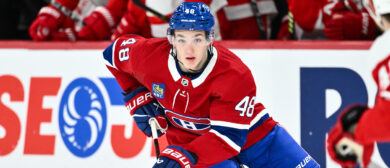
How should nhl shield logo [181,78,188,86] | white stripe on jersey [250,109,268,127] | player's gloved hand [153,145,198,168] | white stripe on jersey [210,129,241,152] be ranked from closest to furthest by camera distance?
player's gloved hand [153,145,198,168]
white stripe on jersey [210,129,241,152]
nhl shield logo [181,78,188,86]
white stripe on jersey [250,109,268,127]

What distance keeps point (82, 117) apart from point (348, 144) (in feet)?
6.74

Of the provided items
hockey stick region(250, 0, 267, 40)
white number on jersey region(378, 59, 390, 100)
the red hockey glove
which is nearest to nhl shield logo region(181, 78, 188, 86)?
white number on jersey region(378, 59, 390, 100)

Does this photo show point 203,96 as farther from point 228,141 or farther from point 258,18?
point 258,18

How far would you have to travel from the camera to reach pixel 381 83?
183 centimetres

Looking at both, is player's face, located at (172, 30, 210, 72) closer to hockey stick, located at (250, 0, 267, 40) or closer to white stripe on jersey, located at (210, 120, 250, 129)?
white stripe on jersey, located at (210, 120, 250, 129)

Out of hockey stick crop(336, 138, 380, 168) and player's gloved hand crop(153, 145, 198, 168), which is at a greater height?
hockey stick crop(336, 138, 380, 168)

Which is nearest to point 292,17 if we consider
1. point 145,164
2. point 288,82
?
point 288,82

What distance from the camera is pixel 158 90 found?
257cm

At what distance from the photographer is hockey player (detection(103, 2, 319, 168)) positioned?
2377mm

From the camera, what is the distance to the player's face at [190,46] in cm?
241

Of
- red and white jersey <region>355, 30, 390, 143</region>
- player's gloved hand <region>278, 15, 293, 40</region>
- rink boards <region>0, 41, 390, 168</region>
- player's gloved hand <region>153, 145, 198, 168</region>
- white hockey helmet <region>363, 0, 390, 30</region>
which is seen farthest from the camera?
player's gloved hand <region>278, 15, 293, 40</region>

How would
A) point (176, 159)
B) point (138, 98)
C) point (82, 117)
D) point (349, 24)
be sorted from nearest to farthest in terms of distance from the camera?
point (176, 159) < point (138, 98) < point (349, 24) < point (82, 117)

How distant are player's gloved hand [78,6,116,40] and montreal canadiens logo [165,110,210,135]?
4.94ft

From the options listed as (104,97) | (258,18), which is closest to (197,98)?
(104,97)
